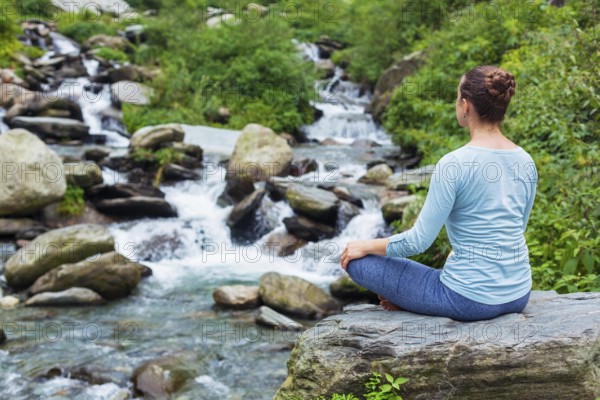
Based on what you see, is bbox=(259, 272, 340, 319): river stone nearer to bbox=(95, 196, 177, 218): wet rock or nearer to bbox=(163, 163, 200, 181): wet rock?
bbox=(95, 196, 177, 218): wet rock

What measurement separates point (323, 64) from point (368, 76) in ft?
18.4

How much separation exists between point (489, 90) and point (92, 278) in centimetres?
693

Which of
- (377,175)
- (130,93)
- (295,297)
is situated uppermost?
(130,93)

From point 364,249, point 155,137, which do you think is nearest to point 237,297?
point 364,249

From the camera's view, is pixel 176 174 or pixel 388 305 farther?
pixel 176 174

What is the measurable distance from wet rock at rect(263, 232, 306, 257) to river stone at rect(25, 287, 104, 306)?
3.56 m

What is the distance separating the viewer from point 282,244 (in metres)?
10.8

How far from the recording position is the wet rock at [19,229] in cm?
1013

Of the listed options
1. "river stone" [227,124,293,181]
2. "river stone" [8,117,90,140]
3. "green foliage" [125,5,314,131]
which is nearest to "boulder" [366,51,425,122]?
"green foliage" [125,5,314,131]

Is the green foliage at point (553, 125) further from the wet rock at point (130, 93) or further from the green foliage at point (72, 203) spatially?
the wet rock at point (130, 93)

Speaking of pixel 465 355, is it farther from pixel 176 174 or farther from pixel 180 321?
pixel 176 174

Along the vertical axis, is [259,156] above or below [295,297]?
above

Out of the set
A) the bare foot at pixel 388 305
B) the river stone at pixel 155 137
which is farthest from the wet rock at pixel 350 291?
the river stone at pixel 155 137

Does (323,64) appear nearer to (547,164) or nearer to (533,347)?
(547,164)
